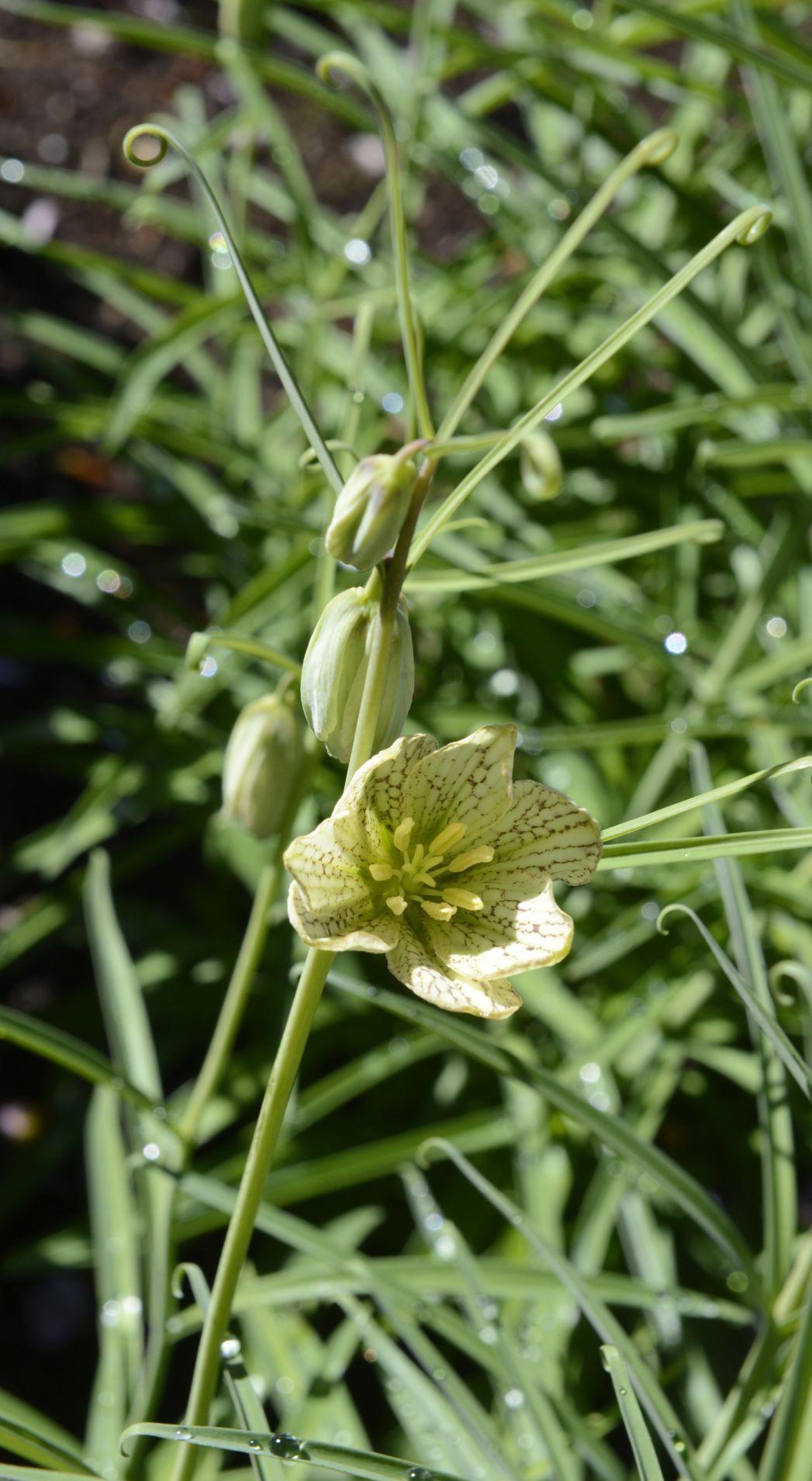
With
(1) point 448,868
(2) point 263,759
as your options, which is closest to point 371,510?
(1) point 448,868

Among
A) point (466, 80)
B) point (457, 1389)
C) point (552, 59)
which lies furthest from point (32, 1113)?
point (466, 80)

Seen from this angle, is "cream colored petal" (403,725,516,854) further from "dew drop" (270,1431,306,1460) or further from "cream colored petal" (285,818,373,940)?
"dew drop" (270,1431,306,1460)

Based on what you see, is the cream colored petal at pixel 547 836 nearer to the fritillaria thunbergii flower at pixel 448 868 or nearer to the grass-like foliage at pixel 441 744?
the fritillaria thunbergii flower at pixel 448 868

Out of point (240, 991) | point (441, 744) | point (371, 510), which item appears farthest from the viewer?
point (441, 744)

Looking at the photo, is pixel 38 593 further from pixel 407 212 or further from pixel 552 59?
pixel 552 59

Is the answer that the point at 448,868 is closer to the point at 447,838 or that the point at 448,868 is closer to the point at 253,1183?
the point at 447,838

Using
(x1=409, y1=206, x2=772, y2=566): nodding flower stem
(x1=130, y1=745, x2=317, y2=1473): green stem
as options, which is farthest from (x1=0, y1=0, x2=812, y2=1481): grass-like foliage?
(x1=409, y1=206, x2=772, y2=566): nodding flower stem
